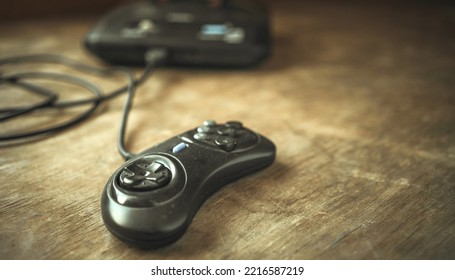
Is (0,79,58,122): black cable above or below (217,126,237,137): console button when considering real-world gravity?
below

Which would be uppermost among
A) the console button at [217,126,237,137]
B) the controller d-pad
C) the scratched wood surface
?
the controller d-pad

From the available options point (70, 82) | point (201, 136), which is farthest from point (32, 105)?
point (201, 136)

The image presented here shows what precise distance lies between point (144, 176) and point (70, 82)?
37 cm

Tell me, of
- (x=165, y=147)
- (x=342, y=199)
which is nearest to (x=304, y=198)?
(x=342, y=199)

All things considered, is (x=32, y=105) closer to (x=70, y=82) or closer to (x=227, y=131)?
(x=70, y=82)

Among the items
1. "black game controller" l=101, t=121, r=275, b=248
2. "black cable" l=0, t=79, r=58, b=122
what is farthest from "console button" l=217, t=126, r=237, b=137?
"black cable" l=0, t=79, r=58, b=122

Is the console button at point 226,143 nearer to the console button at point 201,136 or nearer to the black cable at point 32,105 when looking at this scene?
the console button at point 201,136

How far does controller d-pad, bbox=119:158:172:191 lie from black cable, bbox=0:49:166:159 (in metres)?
0.08

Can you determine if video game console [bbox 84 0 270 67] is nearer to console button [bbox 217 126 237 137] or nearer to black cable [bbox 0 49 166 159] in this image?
black cable [bbox 0 49 166 159]

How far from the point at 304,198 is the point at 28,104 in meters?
0.39

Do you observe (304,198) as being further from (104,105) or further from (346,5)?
(346,5)

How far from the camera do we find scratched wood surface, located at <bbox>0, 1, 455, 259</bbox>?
1.03 feet

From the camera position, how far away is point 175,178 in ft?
1.07

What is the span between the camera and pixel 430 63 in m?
0.70
